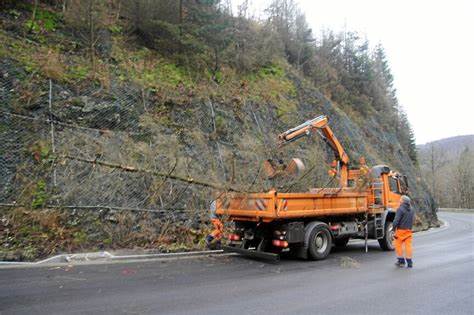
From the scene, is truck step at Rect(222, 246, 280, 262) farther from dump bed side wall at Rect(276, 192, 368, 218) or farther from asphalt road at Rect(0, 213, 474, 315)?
dump bed side wall at Rect(276, 192, 368, 218)

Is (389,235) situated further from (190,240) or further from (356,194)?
(190,240)

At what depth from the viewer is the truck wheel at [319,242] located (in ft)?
34.8

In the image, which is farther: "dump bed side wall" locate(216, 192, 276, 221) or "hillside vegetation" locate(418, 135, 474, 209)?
"hillside vegetation" locate(418, 135, 474, 209)

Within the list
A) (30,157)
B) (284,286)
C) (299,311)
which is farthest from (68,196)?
(299,311)

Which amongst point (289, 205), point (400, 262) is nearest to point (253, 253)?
point (289, 205)

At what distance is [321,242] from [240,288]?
441 cm

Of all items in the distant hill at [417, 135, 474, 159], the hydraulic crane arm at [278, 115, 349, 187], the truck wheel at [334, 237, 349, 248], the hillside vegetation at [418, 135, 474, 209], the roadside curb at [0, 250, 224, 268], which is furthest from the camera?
the distant hill at [417, 135, 474, 159]

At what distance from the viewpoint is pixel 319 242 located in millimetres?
10984

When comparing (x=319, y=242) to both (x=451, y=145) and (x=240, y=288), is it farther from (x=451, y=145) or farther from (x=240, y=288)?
(x=451, y=145)

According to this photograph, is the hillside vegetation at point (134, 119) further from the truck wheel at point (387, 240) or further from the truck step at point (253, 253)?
the truck wheel at point (387, 240)

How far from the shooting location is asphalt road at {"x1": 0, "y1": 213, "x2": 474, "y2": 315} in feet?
19.4

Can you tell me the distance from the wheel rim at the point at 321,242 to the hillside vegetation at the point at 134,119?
1760 millimetres

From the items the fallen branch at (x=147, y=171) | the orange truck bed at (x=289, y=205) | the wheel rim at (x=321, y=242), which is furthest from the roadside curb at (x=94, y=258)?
the wheel rim at (x=321, y=242)

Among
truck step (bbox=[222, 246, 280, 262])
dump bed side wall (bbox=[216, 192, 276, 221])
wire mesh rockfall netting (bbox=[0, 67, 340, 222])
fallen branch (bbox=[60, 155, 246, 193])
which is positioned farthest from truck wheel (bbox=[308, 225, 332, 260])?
fallen branch (bbox=[60, 155, 246, 193])
